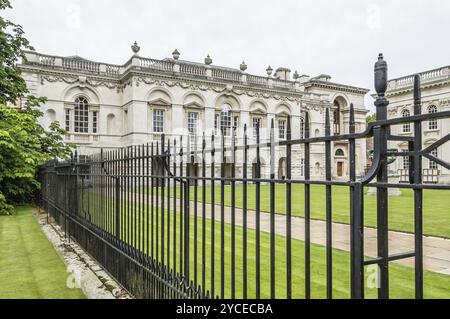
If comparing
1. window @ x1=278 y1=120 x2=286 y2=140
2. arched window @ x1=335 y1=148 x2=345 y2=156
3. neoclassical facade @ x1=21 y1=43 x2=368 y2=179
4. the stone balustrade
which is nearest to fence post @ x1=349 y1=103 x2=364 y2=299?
neoclassical facade @ x1=21 y1=43 x2=368 y2=179

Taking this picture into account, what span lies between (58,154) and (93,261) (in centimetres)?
1064

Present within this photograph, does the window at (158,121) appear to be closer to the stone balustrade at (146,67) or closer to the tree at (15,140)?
the stone balustrade at (146,67)

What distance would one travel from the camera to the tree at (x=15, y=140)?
38.2 ft

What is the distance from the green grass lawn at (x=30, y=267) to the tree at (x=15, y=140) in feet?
10.8

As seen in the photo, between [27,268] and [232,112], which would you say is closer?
[27,268]

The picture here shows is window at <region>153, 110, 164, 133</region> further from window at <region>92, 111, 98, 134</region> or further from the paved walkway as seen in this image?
the paved walkway

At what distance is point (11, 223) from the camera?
9.81m

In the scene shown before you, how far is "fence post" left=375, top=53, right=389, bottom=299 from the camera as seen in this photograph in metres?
1.71

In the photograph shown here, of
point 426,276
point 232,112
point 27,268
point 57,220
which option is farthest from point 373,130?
point 232,112

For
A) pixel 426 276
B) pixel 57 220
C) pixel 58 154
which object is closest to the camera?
pixel 426 276

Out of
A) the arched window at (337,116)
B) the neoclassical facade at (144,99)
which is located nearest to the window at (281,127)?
the neoclassical facade at (144,99)

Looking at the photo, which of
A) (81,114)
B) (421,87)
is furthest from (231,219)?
(421,87)
